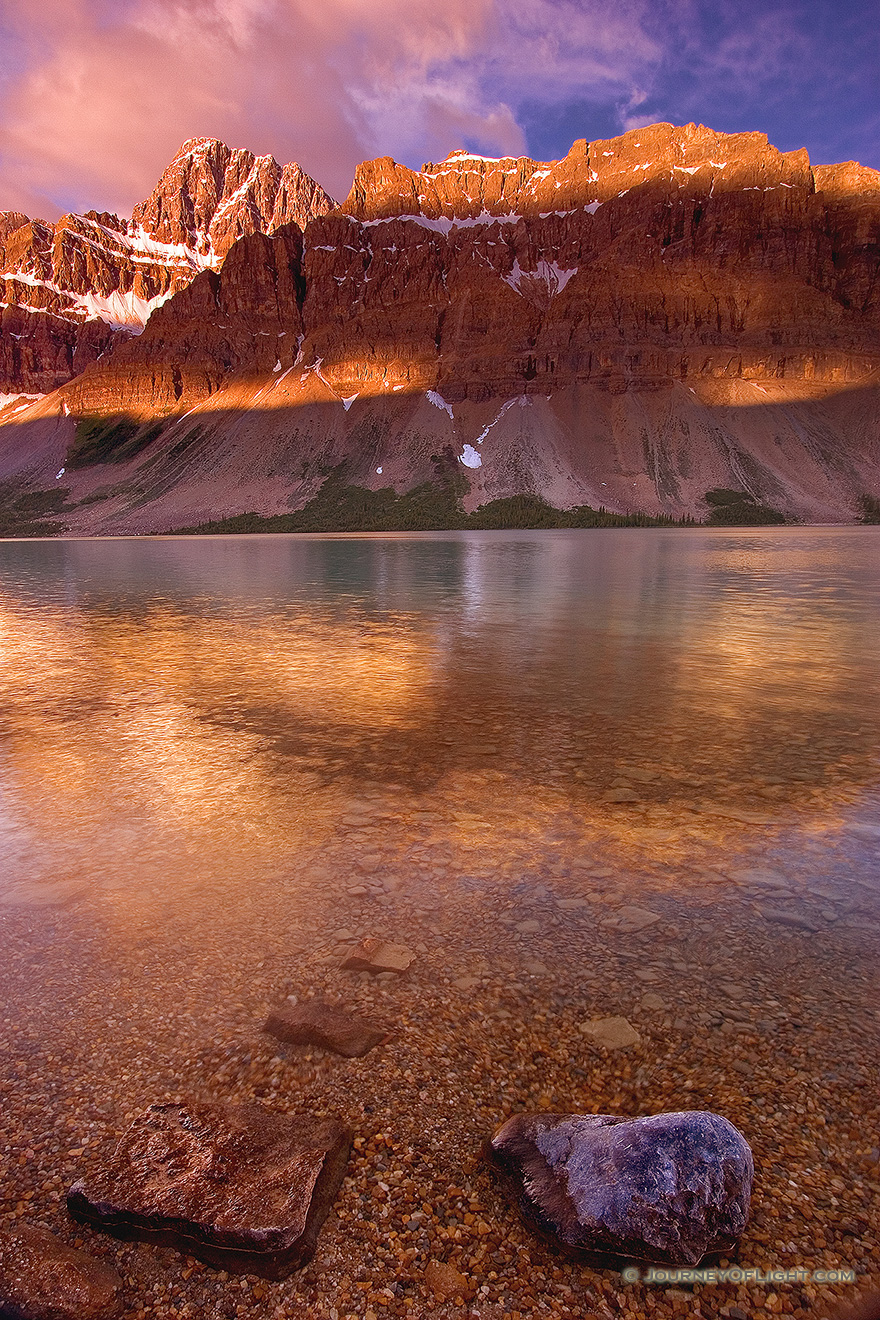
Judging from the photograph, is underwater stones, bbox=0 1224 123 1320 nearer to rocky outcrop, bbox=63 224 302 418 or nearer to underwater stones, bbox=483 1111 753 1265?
underwater stones, bbox=483 1111 753 1265

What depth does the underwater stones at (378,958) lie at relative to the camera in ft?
11.3

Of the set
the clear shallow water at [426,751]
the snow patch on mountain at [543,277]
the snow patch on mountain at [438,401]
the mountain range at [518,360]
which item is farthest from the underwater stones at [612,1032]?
the snow patch on mountain at [543,277]

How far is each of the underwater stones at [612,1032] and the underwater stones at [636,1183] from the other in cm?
56

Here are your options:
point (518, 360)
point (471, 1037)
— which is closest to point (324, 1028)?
point (471, 1037)

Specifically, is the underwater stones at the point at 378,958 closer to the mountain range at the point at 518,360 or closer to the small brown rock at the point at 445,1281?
the small brown rock at the point at 445,1281

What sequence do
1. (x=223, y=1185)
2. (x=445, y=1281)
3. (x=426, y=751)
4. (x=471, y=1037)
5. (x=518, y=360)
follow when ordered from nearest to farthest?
(x=445, y=1281)
(x=223, y=1185)
(x=471, y=1037)
(x=426, y=751)
(x=518, y=360)

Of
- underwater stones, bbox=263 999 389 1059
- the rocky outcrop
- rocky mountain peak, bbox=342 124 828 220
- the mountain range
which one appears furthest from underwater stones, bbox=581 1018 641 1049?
rocky mountain peak, bbox=342 124 828 220

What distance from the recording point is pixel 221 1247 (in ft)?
6.82

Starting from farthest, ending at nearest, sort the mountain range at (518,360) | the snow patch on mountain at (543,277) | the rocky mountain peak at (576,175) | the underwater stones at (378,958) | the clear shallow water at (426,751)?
the snow patch on mountain at (543,277), the rocky mountain peak at (576,175), the mountain range at (518,360), the clear shallow water at (426,751), the underwater stones at (378,958)

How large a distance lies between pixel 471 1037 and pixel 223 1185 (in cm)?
111

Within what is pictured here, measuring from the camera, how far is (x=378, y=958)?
3.54 metres

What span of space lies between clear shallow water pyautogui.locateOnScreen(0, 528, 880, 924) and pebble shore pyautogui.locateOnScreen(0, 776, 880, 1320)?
0.08 m

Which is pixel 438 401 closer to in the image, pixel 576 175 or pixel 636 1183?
pixel 576 175

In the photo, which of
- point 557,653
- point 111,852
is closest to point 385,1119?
point 111,852
